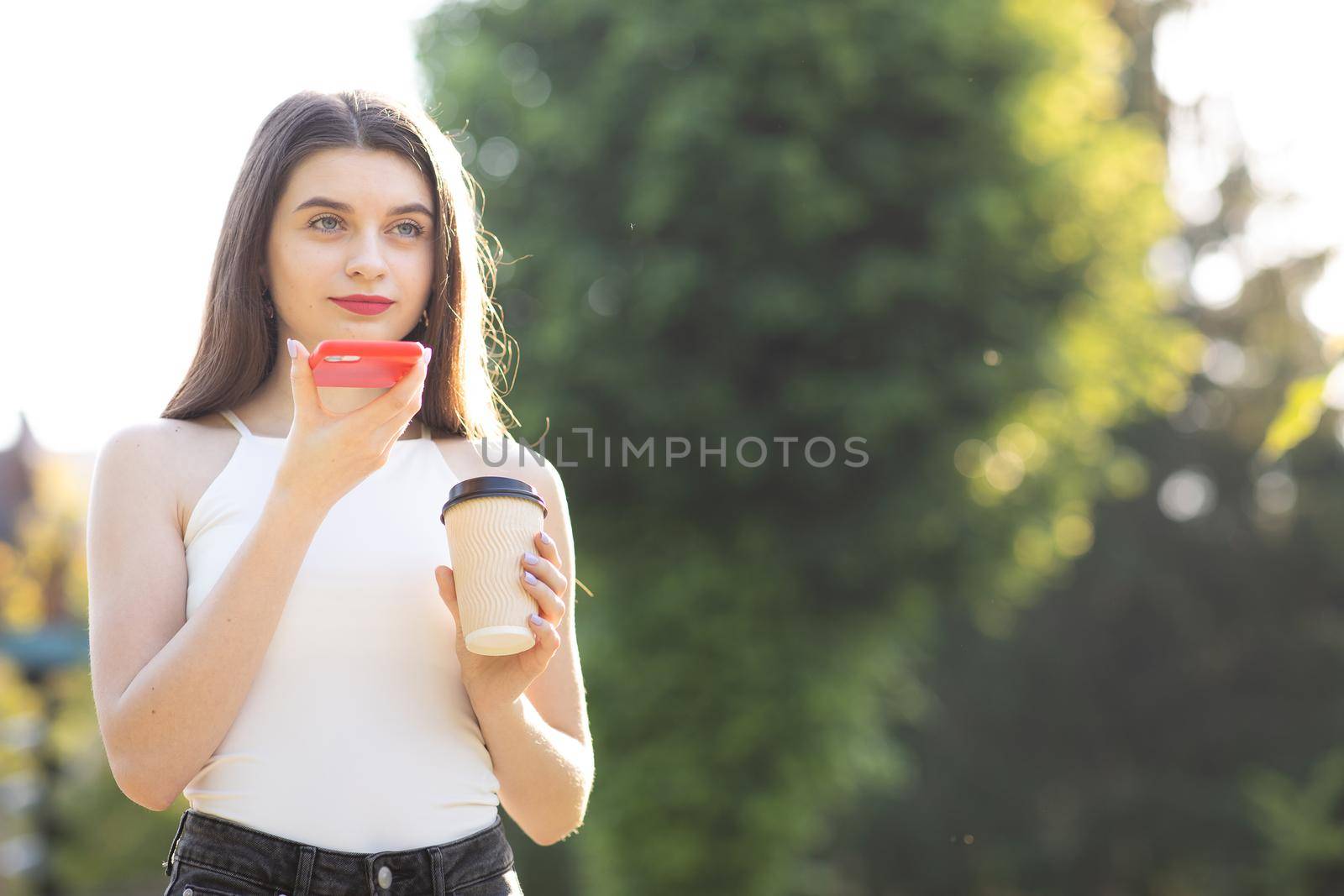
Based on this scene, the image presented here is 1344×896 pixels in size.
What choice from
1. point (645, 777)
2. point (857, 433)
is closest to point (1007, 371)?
point (857, 433)

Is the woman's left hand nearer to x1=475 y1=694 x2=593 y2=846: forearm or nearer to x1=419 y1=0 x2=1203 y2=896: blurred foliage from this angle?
x1=475 y1=694 x2=593 y2=846: forearm

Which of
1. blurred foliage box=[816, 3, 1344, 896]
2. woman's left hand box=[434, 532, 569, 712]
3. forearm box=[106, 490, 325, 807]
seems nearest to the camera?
forearm box=[106, 490, 325, 807]

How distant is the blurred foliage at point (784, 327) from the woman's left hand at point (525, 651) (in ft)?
17.6

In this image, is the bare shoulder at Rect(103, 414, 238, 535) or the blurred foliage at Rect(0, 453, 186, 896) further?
the blurred foliage at Rect(0, 453, 186, 896)

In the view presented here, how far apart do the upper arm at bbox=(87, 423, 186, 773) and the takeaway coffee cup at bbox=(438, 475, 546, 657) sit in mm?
357

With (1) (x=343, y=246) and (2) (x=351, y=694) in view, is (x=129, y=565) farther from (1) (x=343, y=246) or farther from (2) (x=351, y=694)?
(1) (x=343, y=246)

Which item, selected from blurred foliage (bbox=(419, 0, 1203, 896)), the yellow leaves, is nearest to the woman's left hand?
the yellow leaves

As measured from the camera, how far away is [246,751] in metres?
1.56

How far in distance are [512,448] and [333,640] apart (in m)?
0.46

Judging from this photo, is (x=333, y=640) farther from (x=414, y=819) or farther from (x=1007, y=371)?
(x=1007, y=371)

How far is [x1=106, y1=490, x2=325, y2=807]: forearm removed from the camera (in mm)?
1466

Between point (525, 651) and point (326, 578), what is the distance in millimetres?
278

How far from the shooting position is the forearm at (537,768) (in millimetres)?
1701

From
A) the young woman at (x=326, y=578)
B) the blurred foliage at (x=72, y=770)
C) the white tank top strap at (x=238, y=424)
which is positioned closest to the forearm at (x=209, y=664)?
the young woman at (x=326, y=578)
